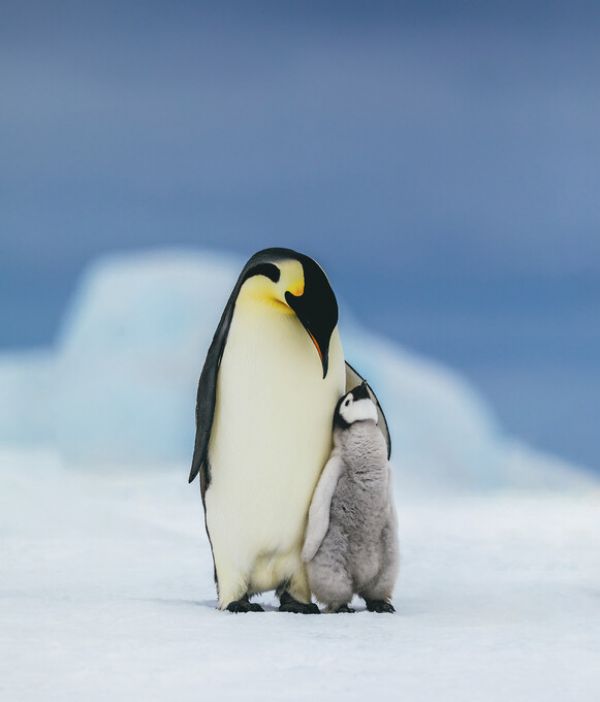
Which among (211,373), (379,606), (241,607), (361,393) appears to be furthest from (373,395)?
(241,607)

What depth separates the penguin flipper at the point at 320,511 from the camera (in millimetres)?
4070

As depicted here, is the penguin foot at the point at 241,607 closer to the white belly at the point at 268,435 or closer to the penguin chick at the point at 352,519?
the white belly at the point at 268,435

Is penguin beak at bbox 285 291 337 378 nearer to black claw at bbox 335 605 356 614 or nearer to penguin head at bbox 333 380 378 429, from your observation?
penguin head at bbox 333 380 378 429

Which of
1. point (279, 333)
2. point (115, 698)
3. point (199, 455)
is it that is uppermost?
point (279, 333)

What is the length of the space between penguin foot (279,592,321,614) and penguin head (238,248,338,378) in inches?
31.6

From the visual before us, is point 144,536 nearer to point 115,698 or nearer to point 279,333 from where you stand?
point 279,333

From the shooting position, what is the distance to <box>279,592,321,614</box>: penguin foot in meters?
4.15

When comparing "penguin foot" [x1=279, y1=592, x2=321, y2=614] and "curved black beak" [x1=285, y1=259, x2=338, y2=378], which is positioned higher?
"curved black beak" [x1=285, y1=259, x2=338, y2=378]

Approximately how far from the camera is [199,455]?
13.7ft

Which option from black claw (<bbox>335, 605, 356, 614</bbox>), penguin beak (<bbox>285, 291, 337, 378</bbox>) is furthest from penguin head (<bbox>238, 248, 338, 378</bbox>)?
black claw (<bbox>335, 605, 356, 614</bbox>)

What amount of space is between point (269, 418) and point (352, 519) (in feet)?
1.43

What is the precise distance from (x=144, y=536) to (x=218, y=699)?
362 cm

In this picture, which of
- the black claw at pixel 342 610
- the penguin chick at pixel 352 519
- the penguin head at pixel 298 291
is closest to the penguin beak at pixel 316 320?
the penguin head at pixel 298 291

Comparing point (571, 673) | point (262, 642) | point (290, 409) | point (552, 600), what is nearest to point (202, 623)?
point (262, 642)
